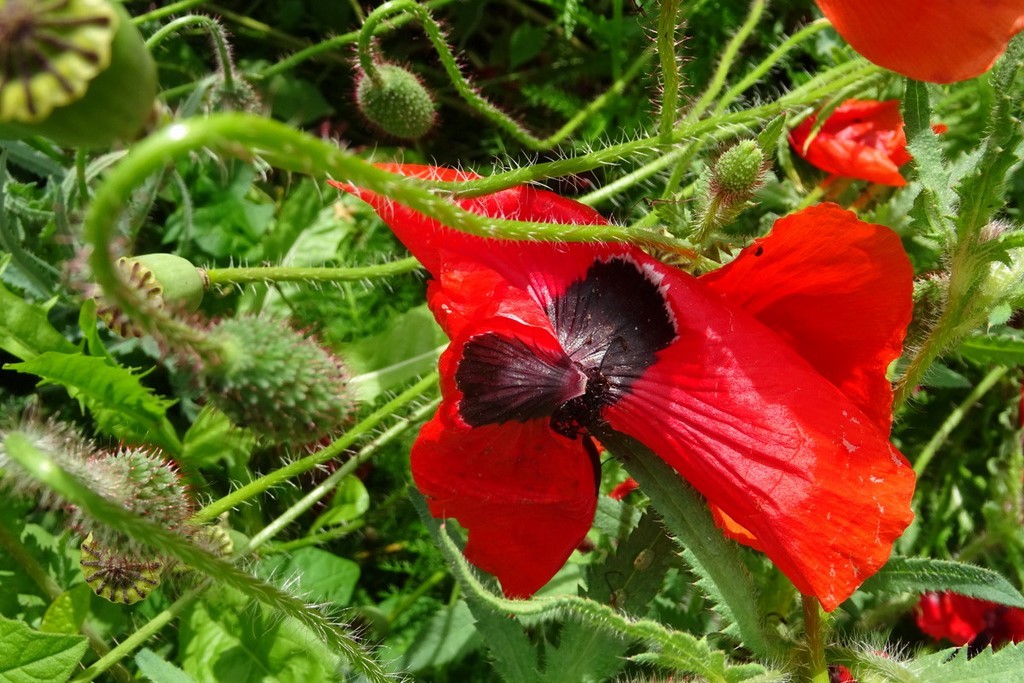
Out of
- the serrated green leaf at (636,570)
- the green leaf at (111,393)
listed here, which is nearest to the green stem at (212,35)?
the green leaf at (111,393)

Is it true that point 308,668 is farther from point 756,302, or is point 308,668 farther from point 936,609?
point 936,609

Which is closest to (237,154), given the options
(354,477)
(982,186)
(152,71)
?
Result: (152,71)

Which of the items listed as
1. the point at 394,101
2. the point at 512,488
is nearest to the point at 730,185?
the point at 512,488

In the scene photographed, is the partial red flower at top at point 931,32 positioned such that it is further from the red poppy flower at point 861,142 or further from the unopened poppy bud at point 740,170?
the red poppy flower at point 861,142

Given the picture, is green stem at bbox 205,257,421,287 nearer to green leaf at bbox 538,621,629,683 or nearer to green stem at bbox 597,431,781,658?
green stem at bbox 597,431,781,658

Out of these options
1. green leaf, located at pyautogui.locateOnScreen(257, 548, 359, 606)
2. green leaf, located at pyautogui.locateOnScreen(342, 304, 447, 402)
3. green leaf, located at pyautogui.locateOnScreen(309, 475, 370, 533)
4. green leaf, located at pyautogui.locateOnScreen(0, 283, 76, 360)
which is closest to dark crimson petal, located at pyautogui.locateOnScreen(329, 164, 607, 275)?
green leaf, located at pyautogui.locateOnScreen(342, 304, 447, 402)
